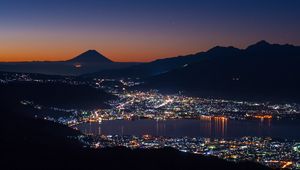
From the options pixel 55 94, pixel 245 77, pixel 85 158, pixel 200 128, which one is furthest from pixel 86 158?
pixel 245 77

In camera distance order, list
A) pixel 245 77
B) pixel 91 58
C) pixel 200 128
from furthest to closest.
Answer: pixel 91 58 < pixel 245 77 < pixel 200 128

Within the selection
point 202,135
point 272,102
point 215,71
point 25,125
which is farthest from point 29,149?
point 215,71

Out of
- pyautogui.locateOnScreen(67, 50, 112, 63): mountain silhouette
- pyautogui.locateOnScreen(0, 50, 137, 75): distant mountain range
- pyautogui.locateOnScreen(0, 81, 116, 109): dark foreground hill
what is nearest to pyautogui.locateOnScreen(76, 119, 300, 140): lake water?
pyautogui.locateOnScreen(0, 81, 116, 109): dark foreground hill

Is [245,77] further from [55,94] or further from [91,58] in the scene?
[91,58]

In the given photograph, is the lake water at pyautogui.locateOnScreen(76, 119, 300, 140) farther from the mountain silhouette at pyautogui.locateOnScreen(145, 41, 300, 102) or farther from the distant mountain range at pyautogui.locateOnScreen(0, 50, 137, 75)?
the distant mountain range at pyautogui.locateOnScreen(0, 50, 137, 75)

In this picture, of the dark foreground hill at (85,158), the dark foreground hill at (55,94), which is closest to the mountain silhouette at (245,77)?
the dark foreground hill at (55,94)

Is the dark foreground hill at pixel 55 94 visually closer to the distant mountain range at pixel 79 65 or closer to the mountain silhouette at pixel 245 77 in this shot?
the mountain silhouette at pixel 245 77
